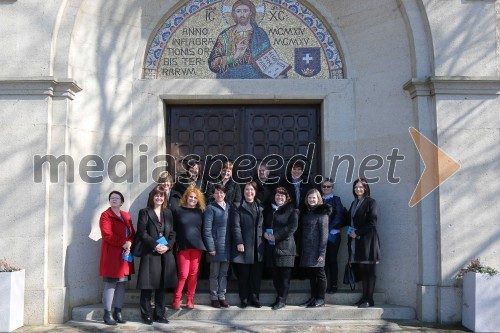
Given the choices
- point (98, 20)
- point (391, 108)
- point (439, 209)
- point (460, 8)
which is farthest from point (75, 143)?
point (460, 8)

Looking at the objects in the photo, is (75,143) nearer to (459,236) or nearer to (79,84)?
(79,84)

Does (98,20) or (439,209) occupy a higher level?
(98,20)

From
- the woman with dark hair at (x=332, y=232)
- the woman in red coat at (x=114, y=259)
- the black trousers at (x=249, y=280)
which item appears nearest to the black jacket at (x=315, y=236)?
the woman with dark hair at (x=332, y=232)

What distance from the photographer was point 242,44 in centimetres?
805

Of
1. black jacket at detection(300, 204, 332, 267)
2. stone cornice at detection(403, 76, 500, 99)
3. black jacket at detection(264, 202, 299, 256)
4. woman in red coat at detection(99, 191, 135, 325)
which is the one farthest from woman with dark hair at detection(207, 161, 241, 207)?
stone cornice at detection(403, 76, 500, 99)

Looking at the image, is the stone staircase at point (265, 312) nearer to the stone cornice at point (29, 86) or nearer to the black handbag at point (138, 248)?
the black handbag at point (138, 248)

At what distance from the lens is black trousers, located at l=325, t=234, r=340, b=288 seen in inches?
286

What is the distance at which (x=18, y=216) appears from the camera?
675cm

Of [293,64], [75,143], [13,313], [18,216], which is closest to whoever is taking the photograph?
[13,313]

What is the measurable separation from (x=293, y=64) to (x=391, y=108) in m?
1.55

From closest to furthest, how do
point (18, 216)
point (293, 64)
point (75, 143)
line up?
1. point (18, 216)
2. point (75, 143)
3. point (293, 64)

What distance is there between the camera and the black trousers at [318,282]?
6859mm

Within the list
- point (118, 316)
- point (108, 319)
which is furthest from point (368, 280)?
point (108, 319)

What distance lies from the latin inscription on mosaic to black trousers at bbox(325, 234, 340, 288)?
97.2 inches
